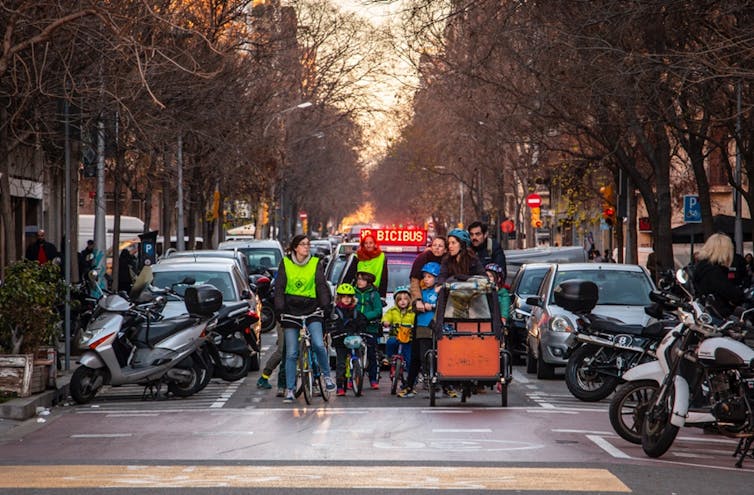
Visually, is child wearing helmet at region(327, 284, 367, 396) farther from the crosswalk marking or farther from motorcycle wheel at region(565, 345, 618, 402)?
the crosswalk marking

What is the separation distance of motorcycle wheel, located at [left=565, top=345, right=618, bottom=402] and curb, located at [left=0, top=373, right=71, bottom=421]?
18.7 feet

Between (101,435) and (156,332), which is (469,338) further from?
(101,435)

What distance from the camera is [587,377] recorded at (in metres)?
16.3

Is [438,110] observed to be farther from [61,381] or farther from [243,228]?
[61,381]

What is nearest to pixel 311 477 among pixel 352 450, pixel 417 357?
pixel 352 450

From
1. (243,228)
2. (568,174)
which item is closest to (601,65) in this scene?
(568,174)

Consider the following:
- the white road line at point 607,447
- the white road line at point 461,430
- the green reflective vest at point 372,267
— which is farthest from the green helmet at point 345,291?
the white road line at point 607,447

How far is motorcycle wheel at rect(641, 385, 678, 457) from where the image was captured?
36.1ft

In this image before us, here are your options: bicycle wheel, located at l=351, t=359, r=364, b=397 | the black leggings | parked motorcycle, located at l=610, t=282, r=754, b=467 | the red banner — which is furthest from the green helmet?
the red banner

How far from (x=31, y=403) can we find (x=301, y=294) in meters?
3.06

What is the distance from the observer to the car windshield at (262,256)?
1403 inches

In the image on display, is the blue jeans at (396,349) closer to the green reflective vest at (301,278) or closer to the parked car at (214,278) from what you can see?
the green reflective vest at (301,278)

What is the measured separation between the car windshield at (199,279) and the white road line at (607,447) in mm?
9017

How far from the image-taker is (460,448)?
11.7 meters
